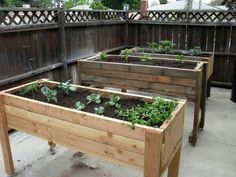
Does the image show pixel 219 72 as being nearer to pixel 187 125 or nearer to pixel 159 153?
pixel 187 125

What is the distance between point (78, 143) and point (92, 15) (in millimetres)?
3515

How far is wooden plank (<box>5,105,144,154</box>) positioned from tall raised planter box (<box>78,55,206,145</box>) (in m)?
1.44

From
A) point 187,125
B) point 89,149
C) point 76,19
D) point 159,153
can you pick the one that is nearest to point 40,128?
point 89,149

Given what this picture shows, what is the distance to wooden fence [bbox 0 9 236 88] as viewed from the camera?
3.36 meters

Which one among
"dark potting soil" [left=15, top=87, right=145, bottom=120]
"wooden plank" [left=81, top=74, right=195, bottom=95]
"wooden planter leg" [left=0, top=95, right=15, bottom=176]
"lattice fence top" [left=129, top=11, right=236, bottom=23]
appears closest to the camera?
"dark potting soil" [left=15, top=87, right=145, bottom=120]

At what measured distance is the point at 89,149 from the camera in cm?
196

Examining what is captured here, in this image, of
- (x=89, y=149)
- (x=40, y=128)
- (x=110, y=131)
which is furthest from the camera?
(x=40, y=128)

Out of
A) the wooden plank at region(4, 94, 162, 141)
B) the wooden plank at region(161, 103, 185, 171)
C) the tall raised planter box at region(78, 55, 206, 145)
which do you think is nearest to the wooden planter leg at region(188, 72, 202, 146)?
the tall raised planter box at region(78, 55, 206, 145)

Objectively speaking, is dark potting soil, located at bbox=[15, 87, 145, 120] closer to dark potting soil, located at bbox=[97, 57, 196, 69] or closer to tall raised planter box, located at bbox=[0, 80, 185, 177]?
tall raised planter box, located at bbox=[0, 80, 185, 177]

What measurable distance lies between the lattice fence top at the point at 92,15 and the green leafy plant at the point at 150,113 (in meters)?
2.86

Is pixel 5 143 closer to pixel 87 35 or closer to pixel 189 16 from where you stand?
pixel 87 35

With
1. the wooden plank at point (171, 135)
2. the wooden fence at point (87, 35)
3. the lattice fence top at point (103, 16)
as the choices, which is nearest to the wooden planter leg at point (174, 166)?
the wooden plank at point (171, 135)

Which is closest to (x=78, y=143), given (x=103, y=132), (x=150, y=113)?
(x=103, y=132)

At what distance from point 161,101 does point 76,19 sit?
302 centimetres
